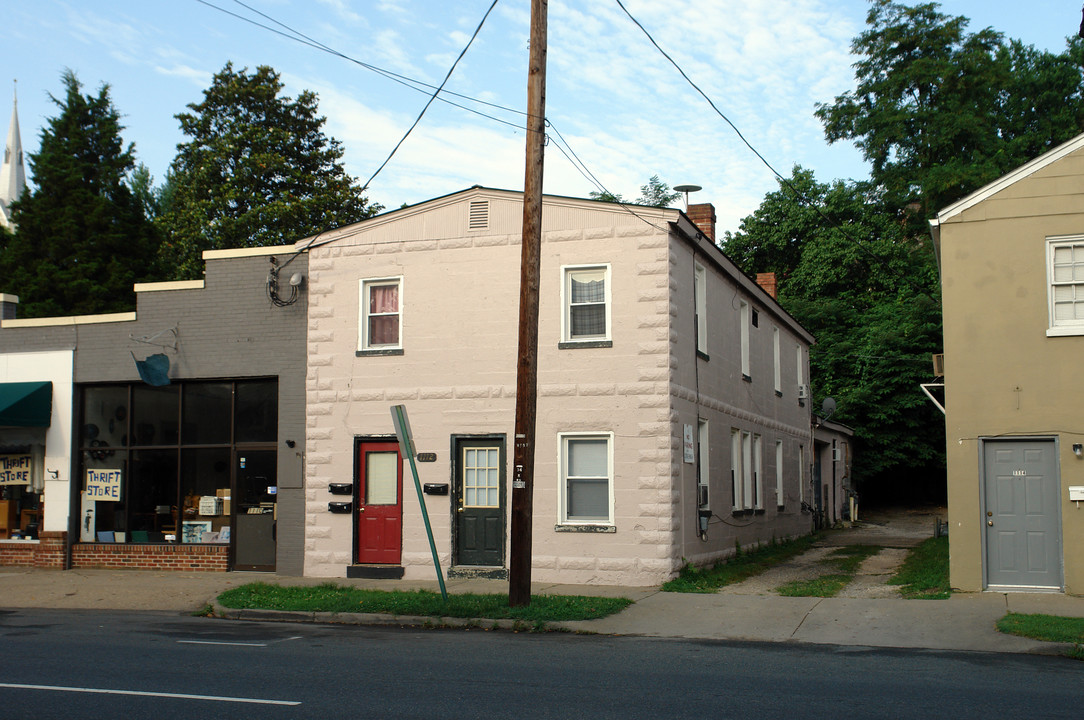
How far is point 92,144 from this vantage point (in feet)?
126

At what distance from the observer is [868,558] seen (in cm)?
2117

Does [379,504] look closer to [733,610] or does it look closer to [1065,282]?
[733,610]

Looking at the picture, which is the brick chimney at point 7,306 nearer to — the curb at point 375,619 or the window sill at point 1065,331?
the curb at point 375,619

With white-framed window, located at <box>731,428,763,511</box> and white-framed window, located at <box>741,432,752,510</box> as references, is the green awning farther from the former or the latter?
white-framed window, located at <box>741,432,752,510</box>

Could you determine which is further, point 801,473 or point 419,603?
point 801,473

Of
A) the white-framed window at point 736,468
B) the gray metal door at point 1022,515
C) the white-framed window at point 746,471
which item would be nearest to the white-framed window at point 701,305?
the white-framed window at point 736,468

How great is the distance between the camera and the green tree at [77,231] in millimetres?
34631

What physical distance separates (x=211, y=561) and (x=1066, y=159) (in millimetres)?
16024

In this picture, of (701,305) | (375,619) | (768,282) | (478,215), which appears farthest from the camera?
(768,282)

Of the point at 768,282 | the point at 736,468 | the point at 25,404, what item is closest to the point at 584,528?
the point at 736,468

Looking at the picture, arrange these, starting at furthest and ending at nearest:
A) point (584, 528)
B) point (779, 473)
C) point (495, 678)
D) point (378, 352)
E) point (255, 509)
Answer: point (779, 473) → point (255, 509) → point (378, 352) → point (584, 528) → point (495, 678)

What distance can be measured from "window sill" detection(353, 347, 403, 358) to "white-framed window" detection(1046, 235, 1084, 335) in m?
10.6

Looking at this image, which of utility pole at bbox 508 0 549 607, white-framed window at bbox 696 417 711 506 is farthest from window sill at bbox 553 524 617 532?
utility pole at bbox 508 0 549 607

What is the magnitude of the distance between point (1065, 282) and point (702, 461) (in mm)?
6876
